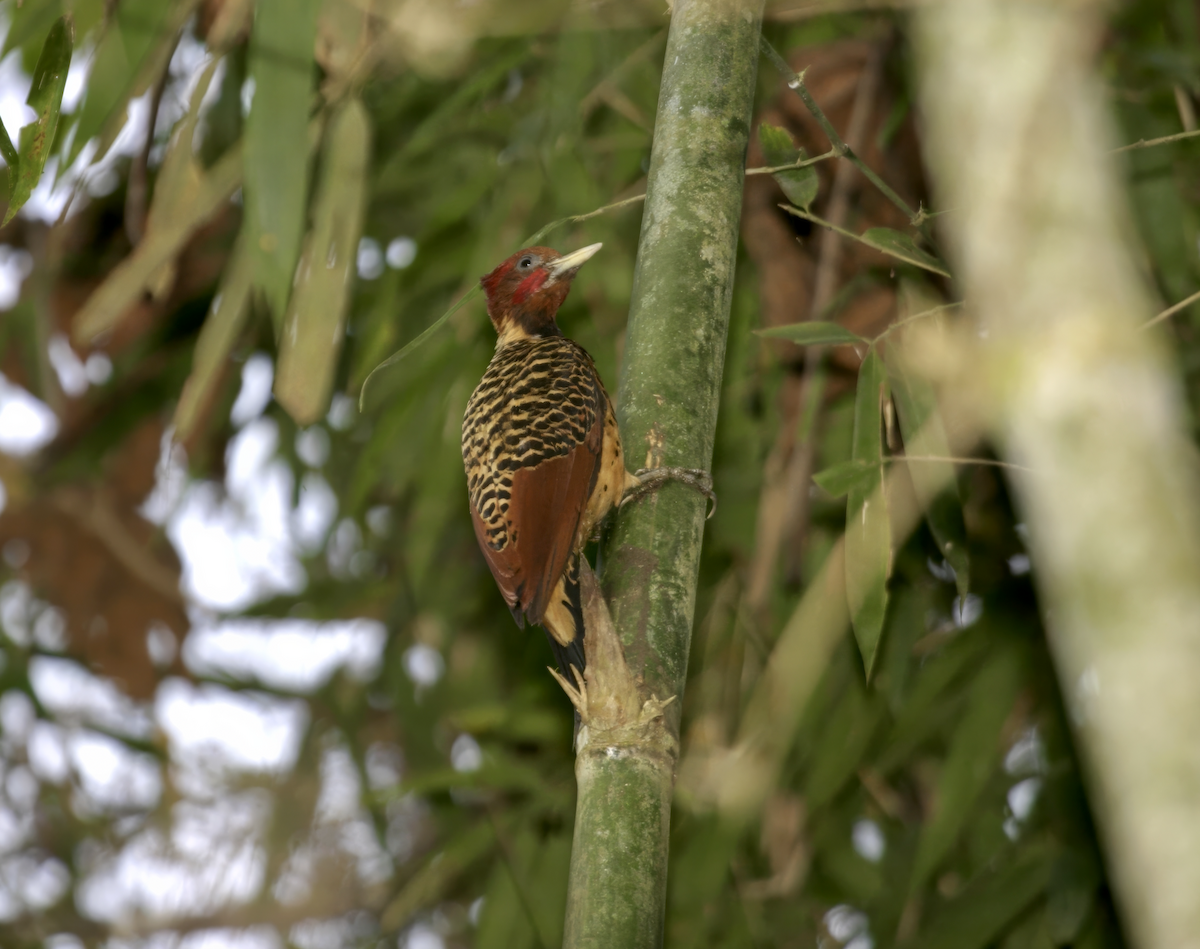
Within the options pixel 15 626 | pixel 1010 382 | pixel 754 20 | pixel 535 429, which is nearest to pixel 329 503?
pixel 15 626

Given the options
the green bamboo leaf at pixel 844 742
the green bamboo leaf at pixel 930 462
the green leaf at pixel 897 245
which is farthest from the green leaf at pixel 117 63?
the green bamboo leaf at pixel 844 742

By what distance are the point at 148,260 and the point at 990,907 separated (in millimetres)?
2006

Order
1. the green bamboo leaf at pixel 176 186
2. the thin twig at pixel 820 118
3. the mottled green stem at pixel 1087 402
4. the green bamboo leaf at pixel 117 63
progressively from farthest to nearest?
1. the green bamboo leaf at pixel 176 186
2. the green bamboo leaf at pixel 117 63
3. the thin twig at pixel 820 118
4. the mottled green stem at pixel 1087 402

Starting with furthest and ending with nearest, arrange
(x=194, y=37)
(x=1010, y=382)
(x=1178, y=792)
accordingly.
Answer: (x=194, y=37) < (x=1010, y=382) < (x=1178, y=792)

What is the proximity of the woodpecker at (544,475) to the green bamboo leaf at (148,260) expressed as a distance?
537mm

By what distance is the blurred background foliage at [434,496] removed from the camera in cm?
221

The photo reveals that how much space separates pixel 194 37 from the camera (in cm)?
342

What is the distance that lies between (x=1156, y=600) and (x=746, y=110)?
47.0 inches

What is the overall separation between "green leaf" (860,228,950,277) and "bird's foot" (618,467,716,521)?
0.54m

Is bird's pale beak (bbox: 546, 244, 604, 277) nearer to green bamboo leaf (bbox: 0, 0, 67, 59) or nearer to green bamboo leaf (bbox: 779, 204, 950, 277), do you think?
green bamboo leaf (bbox: 779, 204, 950, 277)

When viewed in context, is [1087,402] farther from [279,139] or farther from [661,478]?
[279,139]

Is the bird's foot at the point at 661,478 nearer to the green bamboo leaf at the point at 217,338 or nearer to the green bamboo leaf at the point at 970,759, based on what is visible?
A: the green bamboo leaf at the point at 217,338

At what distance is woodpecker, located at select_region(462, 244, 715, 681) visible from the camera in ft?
5.92

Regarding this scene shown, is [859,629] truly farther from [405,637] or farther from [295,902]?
[295,902]
